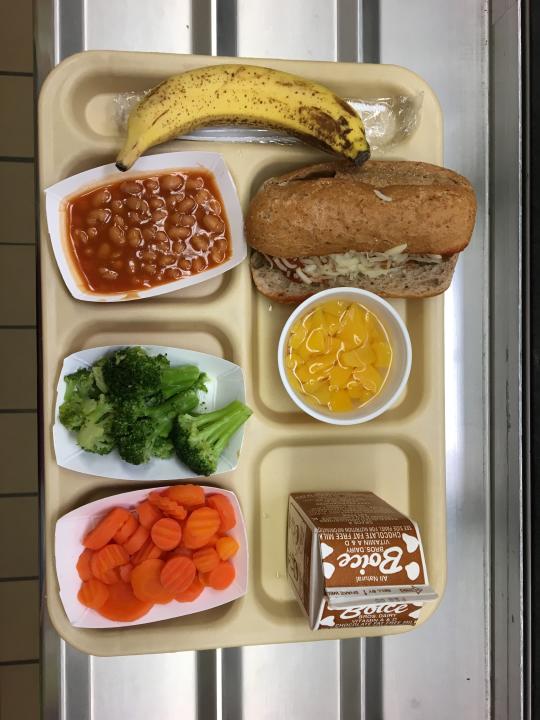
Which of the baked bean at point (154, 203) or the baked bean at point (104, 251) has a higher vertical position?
the baked bean at point (154, 203)

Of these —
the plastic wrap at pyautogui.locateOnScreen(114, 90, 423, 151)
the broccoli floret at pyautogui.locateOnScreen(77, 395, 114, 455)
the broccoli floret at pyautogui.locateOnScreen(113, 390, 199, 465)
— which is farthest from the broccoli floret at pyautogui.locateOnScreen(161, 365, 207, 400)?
the plastic wrap at pyautogui.locateOnScreen(114, 90, 423, 151)

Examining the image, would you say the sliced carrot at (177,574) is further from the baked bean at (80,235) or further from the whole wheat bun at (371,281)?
the baked bean at (80,235)

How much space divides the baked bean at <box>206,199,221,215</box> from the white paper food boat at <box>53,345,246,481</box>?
1.17ft

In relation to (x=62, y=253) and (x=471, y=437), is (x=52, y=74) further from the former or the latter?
(x=471, y=437)

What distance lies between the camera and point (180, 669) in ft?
5.09

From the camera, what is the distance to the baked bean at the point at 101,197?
1338mm

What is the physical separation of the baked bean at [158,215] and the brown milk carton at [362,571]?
81 centimetres

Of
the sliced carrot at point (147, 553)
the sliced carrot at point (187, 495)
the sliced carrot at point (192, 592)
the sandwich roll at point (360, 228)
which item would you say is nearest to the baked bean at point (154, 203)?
the sandwich roll at point (360, 228)

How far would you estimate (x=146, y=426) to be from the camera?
1.32 m

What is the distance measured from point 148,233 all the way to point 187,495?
64 cm

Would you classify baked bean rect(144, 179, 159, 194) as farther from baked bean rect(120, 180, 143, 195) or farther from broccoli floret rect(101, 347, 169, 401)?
broccoli floret rect(101, 347, 169, 401)

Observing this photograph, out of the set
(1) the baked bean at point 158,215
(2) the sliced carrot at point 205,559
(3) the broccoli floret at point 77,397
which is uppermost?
(1) the baked bean at point 158,215

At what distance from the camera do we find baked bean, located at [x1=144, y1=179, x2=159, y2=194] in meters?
1.36

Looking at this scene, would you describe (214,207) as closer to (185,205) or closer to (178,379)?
(185,205)
